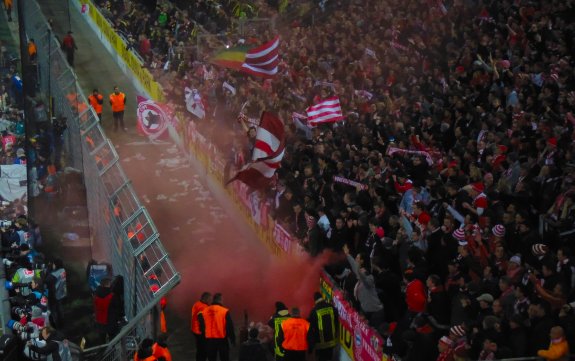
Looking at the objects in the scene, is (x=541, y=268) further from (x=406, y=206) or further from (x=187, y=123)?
(x=187, y=123)

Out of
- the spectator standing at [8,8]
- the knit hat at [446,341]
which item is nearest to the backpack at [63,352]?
the knit hat at [446,341]

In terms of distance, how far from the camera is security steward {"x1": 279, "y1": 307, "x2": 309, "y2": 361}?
14.1m

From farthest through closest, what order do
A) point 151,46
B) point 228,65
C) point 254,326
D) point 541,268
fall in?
1. point 151,46
2. point 228,65
3. point 254,326
4. point 541,268

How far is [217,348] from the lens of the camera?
14844 millimetres

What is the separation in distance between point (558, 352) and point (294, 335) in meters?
4.25

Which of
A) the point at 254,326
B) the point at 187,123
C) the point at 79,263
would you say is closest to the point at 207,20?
the point at 187,123

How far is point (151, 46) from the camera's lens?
34.9 meters

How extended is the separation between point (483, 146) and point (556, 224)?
3.20 metres

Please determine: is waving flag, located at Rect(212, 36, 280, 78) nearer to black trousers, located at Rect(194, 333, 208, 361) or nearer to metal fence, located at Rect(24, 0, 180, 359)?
metal fence, located at Rect(24, 0, 180, 359)

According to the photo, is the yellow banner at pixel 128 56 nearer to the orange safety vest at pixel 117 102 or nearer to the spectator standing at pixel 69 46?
the orange safety vest at pixel 117 102

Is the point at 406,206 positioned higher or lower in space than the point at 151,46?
higher

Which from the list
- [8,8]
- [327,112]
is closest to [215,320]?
[327,112]

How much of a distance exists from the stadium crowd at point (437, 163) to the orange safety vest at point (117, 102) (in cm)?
142

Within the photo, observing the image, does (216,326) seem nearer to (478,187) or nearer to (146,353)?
(146,353)
